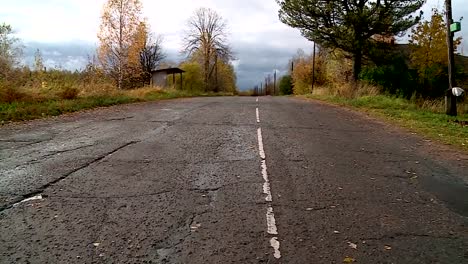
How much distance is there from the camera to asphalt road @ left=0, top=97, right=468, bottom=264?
4.10 metres

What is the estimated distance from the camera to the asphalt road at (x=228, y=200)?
4098 mm

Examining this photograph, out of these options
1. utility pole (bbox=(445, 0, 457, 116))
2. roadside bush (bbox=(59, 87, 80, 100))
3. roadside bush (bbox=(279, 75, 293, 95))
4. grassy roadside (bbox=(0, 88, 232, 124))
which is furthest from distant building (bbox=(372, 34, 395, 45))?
roadside bush (bbox=(279, 75, 293, 95))

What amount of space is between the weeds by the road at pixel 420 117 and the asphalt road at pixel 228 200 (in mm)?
2189

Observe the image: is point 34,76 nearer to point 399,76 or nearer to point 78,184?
point 78,184

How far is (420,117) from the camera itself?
16.4m

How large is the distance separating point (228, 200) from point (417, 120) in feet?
39.3

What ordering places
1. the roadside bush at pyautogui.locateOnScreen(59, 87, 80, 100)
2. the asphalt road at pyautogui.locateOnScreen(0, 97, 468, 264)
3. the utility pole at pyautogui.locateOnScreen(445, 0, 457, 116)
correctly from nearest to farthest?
1. the asphalt road at pyautogui.locateOnScreen(0, 97, 468, 264)
2. the utility pole at pyautogui.locateOnScreen(445, 0, 457, 116)
3. the roadside bush at pyautogui.locateOnScreen(59, 87, 80, 100)

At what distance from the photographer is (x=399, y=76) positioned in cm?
3116

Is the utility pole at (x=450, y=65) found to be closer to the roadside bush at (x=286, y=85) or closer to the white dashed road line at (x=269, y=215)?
the white dashed road line at (x=269, y=215)

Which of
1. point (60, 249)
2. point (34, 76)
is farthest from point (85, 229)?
point (34, 76)

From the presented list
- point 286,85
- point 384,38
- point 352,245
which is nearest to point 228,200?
point 352,245

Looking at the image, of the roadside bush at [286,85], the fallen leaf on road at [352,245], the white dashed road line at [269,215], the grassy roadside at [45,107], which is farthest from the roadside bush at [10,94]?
the roadside bush at [286,85]

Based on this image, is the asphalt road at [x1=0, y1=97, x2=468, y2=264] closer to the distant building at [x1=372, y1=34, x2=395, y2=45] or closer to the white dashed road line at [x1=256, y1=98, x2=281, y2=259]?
the white dashed road line at [x1=256, y1=98, x2=281, y2=259]

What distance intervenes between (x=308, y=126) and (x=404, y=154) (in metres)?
4.04
